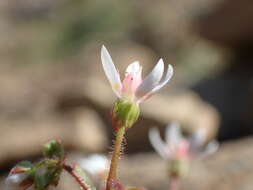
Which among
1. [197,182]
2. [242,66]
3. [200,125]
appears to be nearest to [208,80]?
[242,66]

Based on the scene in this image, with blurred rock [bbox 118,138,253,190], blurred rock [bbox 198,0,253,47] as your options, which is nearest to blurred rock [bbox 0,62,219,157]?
blurred rock [bbox 198,0,253,47]

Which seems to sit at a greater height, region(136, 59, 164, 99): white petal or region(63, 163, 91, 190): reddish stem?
region(136, 59, 164, 99): white petal

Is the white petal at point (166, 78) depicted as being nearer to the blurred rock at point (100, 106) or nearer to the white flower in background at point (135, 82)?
the white flower in background at point (135, 82)

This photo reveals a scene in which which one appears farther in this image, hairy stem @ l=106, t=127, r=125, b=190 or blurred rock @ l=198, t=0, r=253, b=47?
blurred rock @ l=198, t=0, r=253, b=47

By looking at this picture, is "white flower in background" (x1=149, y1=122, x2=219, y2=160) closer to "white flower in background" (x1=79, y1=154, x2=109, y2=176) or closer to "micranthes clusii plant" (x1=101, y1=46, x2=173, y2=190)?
"white flower in background" (x1=79, y1=154, x2=109, y2=176)

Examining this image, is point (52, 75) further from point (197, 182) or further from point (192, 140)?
point (192, 140)

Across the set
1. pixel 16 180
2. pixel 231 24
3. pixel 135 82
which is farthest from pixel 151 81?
pixel 231 24
